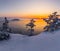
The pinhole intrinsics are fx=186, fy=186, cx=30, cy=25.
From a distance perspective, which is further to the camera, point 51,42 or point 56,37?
point 56,37

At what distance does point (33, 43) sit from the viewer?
53.8ft

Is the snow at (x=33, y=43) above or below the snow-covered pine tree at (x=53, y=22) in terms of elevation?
below

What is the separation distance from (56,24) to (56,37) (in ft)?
11.8

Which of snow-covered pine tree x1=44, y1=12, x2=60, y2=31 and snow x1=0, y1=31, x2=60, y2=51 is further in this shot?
snow-covered pine tree x1=44, y1=12, x2=60, y2=31

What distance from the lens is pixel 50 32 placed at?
19.9 metres

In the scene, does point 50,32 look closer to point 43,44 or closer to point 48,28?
point 48,28

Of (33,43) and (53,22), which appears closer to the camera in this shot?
(33,43)

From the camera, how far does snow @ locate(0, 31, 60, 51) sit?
1498 centimetres

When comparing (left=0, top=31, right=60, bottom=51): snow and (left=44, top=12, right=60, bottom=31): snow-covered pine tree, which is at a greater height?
(left=44, top=12, right=60, bottom=31): snow-covered pine tree

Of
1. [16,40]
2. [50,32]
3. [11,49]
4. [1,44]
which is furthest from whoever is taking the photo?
[50,32]

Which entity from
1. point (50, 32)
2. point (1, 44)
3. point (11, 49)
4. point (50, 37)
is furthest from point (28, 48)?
point (50, 32)

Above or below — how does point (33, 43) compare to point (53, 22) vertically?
below

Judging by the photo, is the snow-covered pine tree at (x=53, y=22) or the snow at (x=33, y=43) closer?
the snow at (x=33, y=43)

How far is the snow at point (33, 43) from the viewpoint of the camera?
49.2ft
